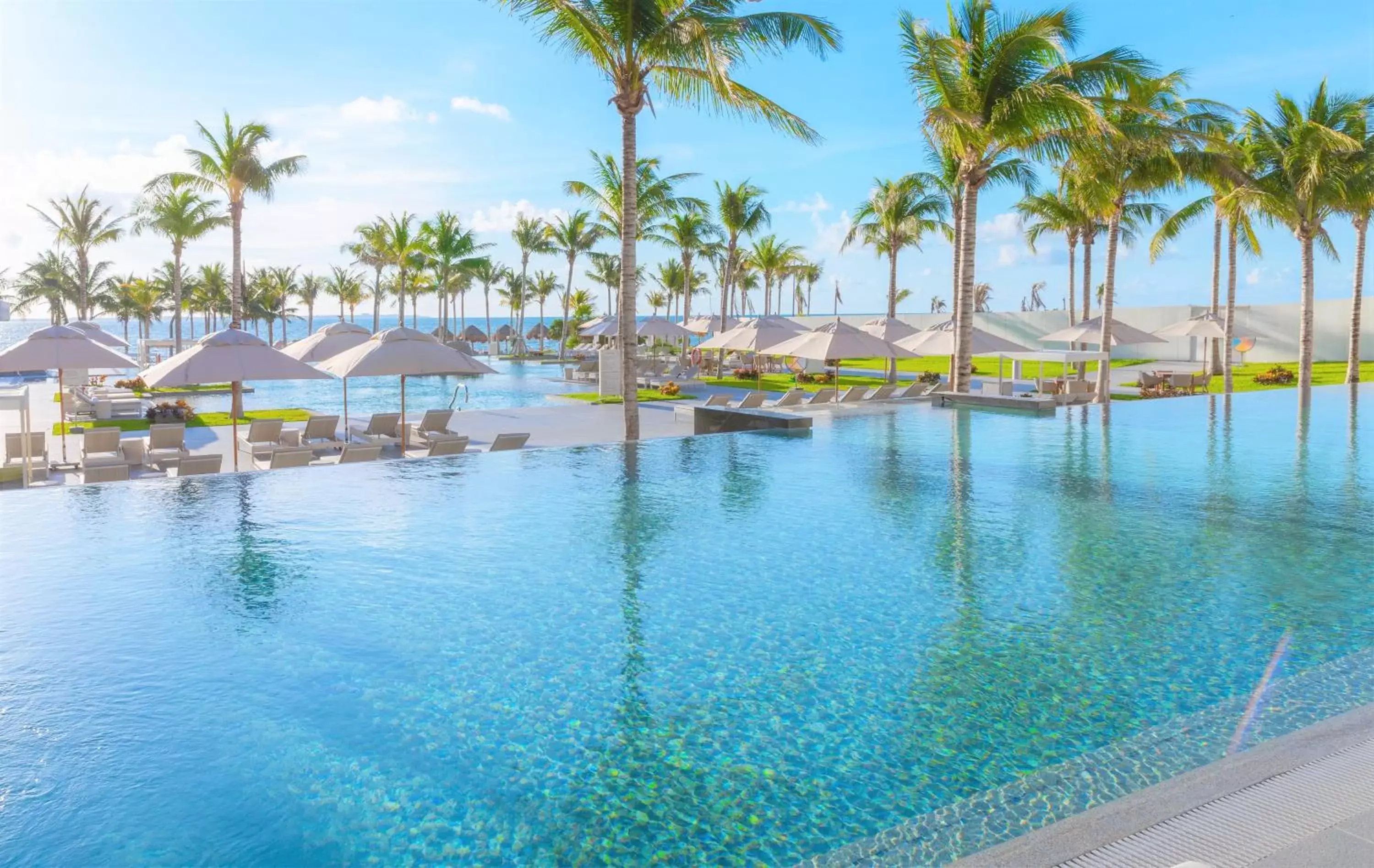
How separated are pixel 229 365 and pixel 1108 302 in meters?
20.0

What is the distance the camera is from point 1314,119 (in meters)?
24.6

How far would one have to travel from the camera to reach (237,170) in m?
25.6

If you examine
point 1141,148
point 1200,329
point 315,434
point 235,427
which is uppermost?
point 1141,148

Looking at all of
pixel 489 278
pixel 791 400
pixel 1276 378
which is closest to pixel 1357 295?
pixel 1276 378

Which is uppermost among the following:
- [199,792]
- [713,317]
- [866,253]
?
[866,253]

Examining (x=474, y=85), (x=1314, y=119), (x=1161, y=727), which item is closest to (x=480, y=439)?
(x=474, y=85)

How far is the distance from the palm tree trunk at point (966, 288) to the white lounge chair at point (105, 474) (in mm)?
15489

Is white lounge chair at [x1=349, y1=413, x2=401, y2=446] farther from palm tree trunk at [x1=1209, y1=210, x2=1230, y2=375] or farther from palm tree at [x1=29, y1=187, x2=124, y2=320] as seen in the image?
palm tree at [x1=29, y1=187, x2=124, y2=320]

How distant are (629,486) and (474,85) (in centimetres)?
1554

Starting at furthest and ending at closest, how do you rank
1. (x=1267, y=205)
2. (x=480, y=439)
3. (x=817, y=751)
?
(x=1267, y=205) < (x=480, y=439) < (x=817, y=751)

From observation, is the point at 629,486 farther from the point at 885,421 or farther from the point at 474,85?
the point at 474,85

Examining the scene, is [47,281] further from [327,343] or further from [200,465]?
[200,465]

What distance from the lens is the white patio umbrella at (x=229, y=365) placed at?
12.8 m

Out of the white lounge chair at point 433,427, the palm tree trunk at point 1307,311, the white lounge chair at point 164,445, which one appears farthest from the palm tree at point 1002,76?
the white lounge chair at point 164,445
